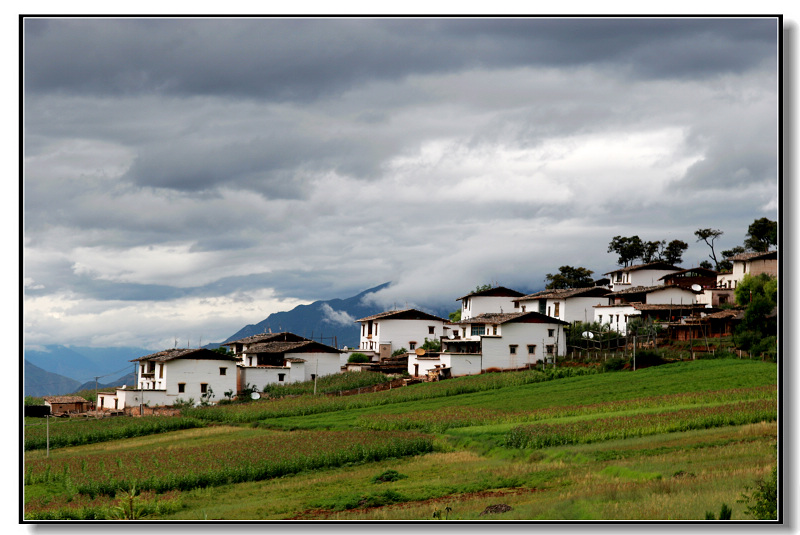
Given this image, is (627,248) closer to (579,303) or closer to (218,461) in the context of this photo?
(579,303)

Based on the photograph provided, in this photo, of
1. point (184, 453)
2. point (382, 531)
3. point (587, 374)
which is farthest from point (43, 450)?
point (587, 374)

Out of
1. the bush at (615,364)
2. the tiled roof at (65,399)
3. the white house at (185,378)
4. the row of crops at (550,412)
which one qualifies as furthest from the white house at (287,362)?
the row of crops at (550,412)

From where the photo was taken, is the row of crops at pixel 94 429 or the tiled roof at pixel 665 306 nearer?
the row of crops at pixel 94 429

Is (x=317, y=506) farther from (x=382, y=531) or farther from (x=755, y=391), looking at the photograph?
(x=755, y=391)

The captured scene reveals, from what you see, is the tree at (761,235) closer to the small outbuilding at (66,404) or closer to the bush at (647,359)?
the bush at (647,359)

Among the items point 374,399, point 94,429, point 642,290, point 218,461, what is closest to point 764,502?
point 218,461

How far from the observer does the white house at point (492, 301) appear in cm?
8062

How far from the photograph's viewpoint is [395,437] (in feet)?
110

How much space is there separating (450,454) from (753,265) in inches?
1820

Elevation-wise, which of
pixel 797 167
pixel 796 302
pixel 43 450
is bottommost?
pixel 43 450

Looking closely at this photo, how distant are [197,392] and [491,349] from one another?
69.6ft

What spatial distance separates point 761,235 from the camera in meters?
82.9

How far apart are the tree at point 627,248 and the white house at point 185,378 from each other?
5715cm

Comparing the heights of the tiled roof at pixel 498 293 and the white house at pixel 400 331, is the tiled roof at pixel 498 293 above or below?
above
